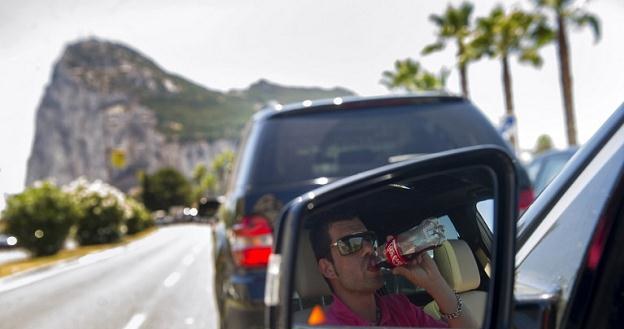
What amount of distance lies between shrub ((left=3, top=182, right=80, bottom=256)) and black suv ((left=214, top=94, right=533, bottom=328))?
2325 cm

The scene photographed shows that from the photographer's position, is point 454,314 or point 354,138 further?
point 354,138

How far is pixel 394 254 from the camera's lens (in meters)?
1.17

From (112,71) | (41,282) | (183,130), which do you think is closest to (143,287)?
(41,282)

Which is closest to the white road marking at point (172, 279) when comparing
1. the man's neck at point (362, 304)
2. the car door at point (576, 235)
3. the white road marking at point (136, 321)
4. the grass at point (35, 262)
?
the white road marking at point (136, 321)

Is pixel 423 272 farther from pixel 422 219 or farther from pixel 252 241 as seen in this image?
pixel 252 241

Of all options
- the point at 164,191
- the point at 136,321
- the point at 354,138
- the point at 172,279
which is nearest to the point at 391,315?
the point at 354,138

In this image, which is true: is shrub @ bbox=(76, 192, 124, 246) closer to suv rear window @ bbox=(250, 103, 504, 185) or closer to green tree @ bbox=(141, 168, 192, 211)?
suv rear window @ bbox=(250, 103, 504, 185)

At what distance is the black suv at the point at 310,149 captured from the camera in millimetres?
3266

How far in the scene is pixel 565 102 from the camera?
24.4m

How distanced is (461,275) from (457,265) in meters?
0.02

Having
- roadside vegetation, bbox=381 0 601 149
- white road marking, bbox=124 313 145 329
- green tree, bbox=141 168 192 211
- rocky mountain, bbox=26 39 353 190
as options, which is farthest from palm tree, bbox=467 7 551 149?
green tree, bbox=141 168 192 211

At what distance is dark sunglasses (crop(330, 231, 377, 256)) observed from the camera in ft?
3.81

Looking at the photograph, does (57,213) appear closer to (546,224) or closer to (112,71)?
(546,224)

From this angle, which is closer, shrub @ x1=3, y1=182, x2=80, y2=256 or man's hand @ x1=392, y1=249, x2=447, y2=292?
man's hand @ x1=392, y1=249, x2=447, y2=292
